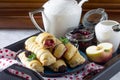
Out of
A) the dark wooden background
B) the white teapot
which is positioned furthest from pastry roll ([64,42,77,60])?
the dark wooden background

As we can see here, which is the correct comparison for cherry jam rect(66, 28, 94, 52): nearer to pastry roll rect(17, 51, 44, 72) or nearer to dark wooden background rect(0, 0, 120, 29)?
pastry roll rect(17, 51, 44, 72)

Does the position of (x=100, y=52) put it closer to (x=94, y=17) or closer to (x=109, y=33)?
(x=109, y=33)

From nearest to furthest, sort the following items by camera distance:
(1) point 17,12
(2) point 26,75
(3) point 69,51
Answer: (2) point 26,75 → (3) point 69,51 → (1) point 17,12

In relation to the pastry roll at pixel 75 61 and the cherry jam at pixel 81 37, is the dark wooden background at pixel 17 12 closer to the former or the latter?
the cherry jam at pixel 81 37

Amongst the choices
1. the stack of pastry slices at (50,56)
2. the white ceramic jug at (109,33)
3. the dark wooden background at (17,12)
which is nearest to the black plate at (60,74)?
→ the stack of pastry slices at (50,56)

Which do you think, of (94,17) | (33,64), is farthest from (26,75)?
(94,17)

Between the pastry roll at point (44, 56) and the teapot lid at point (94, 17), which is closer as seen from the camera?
the pastry roll at point (44, 56)

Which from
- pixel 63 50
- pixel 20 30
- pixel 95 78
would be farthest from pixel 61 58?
pixel 20 30
